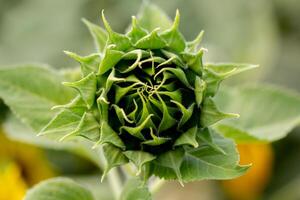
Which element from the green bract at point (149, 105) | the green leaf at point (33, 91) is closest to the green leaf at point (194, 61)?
the green bract at point (149, 105)

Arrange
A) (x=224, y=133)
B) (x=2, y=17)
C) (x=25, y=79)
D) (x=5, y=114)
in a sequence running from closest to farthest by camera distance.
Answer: (x=224, y=133) → (x=25, y=79) → (x=5, y=114) → (x=2, y=17)

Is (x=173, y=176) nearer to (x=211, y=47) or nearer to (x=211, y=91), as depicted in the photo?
(x=211, y=91)

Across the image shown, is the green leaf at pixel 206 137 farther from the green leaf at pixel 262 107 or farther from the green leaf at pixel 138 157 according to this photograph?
the green leaf at pixel 262 107

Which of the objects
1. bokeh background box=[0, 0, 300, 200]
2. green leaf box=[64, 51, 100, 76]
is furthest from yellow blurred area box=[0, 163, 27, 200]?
green leaf box=[64, 51, 100, 76]

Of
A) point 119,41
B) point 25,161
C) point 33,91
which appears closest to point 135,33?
point 119,41

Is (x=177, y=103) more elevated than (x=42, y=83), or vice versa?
(x=177, y=103)

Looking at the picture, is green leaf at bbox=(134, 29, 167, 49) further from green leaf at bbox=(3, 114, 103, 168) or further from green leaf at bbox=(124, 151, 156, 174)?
green leaf at bbox=(3, 114, 103, 168)

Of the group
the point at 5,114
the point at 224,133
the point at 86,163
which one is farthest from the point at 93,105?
the point at 86,163
